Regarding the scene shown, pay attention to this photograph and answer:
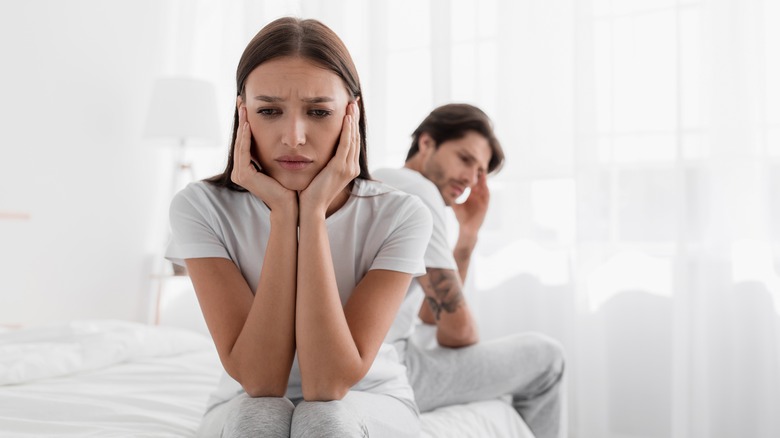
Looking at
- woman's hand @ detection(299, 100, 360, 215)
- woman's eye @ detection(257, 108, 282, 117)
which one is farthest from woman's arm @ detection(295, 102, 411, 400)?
woman's eye @ detection(257, 108, 282, 117)

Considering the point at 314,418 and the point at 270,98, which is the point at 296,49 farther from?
the point at 314,418

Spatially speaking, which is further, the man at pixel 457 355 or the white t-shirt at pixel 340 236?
the man at pixel 457 355

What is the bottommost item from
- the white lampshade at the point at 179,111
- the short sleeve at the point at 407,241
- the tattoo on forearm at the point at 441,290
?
the tattoo on forearm at the point at 441,290

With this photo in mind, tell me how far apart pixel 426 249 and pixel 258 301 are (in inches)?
21.7

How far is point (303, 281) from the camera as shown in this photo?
1023 mm

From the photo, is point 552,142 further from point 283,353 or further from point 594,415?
point 283,353

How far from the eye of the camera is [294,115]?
1091mm

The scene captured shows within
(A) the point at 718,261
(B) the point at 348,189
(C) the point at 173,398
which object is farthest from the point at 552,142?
(C) the point at 173,398

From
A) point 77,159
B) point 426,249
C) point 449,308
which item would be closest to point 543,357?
point 449,308

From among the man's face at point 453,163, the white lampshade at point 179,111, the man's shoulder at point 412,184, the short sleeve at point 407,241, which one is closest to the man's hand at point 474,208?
the man's face at point 453,163

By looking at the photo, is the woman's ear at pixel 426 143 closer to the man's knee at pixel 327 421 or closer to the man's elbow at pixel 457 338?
the man's elbow at pixel 457 338

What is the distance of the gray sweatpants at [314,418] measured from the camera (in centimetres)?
86

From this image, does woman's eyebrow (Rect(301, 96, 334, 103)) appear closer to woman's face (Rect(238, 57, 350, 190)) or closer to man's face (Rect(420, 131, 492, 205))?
woman's face (Rect(238, 57, 350, 190))

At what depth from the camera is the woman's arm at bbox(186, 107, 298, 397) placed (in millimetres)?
1008
